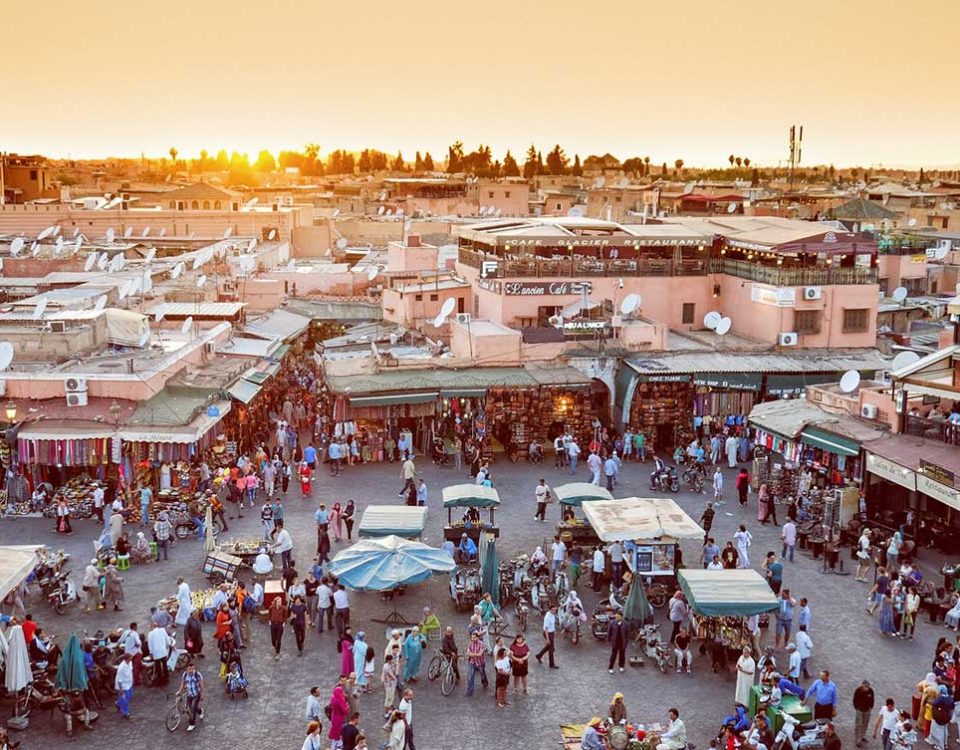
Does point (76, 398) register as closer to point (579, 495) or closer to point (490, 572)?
point (490, 572)

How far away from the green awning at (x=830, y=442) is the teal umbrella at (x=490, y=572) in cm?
906

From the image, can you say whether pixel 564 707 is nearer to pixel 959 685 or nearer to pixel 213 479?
pixel 959 685

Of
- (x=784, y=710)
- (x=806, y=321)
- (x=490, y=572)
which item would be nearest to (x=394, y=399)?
(x=490, y=572)

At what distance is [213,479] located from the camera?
23.3 m

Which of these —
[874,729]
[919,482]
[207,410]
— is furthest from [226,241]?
[874,729]

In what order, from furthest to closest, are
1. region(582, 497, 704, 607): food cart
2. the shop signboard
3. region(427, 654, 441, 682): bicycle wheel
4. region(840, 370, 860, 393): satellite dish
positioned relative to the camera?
region(840, 370, 860, 393): satellite dish
the shop signboard
region(582, 497, 704, 607): food cart
region(427, 654, 441, 682): bicycle wheel

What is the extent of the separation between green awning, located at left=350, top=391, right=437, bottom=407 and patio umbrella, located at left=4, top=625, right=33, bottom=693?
44.7ft

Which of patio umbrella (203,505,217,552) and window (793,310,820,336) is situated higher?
window (793,310,820,336)

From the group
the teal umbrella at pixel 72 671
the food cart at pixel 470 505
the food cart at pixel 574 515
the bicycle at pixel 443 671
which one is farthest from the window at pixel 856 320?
the teal umbrella at pixel 72 671

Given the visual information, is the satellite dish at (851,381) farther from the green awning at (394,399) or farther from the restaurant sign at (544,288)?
the green awning at (394,399)

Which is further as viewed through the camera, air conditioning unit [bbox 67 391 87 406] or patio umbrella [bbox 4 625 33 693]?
air conditioning unit [bbox 67 391 87 406]

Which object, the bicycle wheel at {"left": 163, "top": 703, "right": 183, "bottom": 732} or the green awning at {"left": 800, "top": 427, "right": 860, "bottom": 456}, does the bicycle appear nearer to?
the bicycle wheel at {"left": 163, "top": 703, "right": 183, "bottom": 732}

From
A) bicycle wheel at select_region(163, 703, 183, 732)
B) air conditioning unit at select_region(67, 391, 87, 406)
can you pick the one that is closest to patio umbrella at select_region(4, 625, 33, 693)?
bicycle wheel at select_region(163, 703, 183, 732)

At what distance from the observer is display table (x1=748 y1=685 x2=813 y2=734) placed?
13328 mm
